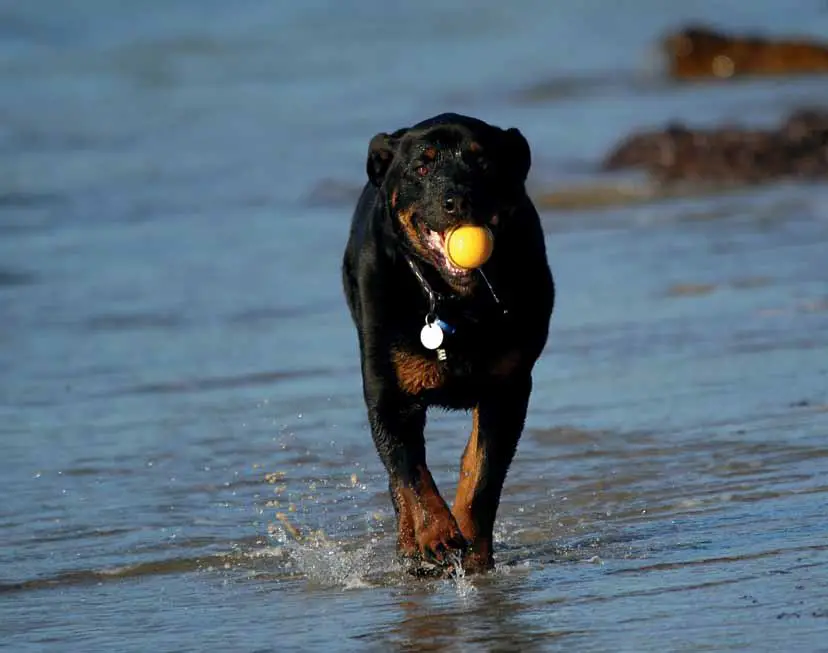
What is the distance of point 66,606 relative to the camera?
5.50 m

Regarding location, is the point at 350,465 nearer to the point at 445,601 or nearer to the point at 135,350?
the point at 445,601

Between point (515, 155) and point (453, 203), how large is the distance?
39 centimetres

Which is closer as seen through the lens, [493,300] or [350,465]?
[493,300]

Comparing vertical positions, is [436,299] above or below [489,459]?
above

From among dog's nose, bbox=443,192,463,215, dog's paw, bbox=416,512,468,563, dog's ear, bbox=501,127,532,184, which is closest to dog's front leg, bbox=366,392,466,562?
dog's paw, bbox=416,512,468,563

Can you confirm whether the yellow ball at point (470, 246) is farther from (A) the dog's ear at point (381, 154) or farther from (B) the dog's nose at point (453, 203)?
(A) the dog's ear at point (381, 154)

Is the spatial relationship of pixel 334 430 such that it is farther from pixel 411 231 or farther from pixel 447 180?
pixel 447 180

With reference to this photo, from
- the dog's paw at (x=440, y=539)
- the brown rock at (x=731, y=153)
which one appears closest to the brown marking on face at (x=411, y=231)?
the dog's paw at (x=440, y=539)

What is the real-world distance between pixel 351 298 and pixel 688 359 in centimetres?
247

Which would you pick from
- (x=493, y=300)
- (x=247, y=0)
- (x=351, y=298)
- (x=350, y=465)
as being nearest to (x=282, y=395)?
(x=350, y=465)

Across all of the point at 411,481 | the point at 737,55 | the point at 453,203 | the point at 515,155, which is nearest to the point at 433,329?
the point at 453,203

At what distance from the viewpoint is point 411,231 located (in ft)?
18.8

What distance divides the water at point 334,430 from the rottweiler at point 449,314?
28 cm

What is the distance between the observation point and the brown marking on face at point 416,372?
18.8 ft
